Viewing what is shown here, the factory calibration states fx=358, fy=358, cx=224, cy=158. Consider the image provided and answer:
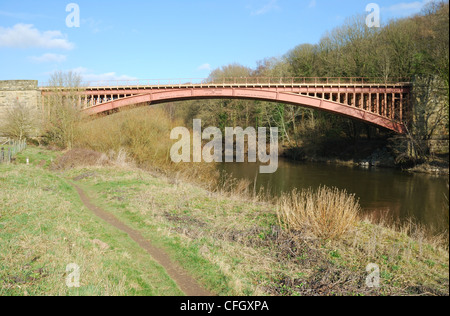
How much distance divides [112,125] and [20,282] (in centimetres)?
1969

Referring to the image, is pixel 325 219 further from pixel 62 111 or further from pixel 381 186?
pixel 62 111

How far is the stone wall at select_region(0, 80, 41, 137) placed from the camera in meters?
34.6

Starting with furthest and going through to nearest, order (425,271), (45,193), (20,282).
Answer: (45,193)
(425,271)
(20,282)

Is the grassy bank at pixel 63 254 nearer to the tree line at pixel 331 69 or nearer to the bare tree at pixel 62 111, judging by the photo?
the bare tree at pixel 62 111

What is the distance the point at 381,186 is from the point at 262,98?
15.8 meters

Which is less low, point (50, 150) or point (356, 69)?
point (356, 69)

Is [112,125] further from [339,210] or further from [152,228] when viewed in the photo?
[339,210]

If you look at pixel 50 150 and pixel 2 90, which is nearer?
pixel 50 150

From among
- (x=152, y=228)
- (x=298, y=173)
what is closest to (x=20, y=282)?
(x=152, y=228)

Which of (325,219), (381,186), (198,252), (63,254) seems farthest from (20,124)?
(325,219)

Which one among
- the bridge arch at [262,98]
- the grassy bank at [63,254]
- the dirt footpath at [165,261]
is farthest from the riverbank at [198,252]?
the bridge arch at [262,98]

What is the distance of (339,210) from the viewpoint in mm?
8805

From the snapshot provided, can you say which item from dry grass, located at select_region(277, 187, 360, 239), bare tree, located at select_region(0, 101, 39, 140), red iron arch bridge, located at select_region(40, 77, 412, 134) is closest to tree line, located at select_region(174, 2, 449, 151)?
red iron arch bridge, located at select_region(40, 77, 412, 134)

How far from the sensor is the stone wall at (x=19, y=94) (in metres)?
34.6
